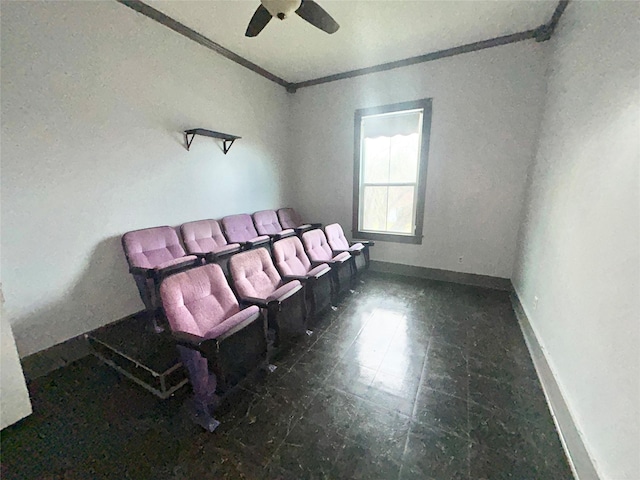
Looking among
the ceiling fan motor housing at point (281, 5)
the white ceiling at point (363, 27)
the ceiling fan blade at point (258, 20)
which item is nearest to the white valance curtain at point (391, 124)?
the white ceiling at point (363, 27)

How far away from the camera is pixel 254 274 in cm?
227

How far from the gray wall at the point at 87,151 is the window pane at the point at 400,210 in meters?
2.70

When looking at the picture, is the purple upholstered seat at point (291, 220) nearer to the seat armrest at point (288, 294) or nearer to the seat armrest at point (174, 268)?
the seat armrest at point (174, 268)

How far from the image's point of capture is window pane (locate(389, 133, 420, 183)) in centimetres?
382

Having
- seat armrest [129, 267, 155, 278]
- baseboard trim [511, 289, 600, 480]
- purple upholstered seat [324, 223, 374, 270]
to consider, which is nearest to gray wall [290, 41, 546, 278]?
purple upholstered seat [324, 223, 374, 270]

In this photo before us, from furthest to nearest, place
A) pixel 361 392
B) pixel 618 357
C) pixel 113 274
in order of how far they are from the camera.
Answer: pixel 113 274 < pixel 361 392 < pixel 618 357

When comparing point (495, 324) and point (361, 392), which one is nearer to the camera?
point (361, 392)

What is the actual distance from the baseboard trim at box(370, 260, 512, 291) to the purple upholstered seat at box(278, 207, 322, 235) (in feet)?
3.97

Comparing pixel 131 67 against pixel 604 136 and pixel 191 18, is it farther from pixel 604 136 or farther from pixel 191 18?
pixel 604 136

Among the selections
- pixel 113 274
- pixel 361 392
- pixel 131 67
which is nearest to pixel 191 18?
pixel 131 67

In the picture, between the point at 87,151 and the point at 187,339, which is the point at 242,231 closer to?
the point at 87,151

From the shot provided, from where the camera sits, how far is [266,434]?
1.47m

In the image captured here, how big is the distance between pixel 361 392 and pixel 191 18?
149 inches

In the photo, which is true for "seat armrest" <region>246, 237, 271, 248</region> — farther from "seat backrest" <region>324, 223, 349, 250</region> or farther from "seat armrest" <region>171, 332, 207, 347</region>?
"seat armrest" <region>171, 332, 207, 347</region>
